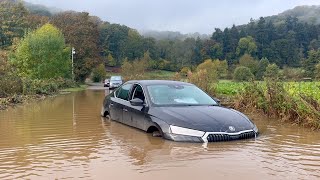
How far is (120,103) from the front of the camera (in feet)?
32.2

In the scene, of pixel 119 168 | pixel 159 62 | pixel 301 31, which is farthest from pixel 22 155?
pixel 301 31

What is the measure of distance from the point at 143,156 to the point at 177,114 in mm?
1517

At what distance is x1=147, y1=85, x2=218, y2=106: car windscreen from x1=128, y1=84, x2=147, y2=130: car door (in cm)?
27

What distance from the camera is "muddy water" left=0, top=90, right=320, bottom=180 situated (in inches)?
211

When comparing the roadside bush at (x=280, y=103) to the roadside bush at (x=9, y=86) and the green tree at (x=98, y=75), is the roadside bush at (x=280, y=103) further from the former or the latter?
the green tree at (x=98, y=75)

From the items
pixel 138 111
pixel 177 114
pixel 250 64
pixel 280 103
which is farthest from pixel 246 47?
pixel 177 114

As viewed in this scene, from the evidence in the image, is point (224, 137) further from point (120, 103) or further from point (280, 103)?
point (280, 103)

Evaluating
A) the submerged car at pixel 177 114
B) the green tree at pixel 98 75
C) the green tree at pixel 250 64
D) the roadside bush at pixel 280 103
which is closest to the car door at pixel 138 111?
the submerged car at pixel 177 114

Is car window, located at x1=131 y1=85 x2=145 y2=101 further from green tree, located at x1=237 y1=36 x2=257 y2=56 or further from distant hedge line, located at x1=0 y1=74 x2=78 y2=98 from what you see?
green tree, located at x1=237 y1=36 x2=257 y2=56

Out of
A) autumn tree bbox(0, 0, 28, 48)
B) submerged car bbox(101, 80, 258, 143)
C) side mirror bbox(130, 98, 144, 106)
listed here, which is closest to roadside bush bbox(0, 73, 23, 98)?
submerged car bbox(101, 80, 258, 143)

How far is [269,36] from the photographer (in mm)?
125312

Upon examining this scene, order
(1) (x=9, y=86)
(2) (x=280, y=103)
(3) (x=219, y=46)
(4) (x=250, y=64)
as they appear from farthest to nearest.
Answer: (3) (x=219, y=46) → (4) (x=250, y=64) → (1) (x=9, y=86) → (2) (x=280, y=103)

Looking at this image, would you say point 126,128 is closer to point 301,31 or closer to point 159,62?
point 159,62

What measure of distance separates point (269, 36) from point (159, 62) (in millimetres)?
39426
